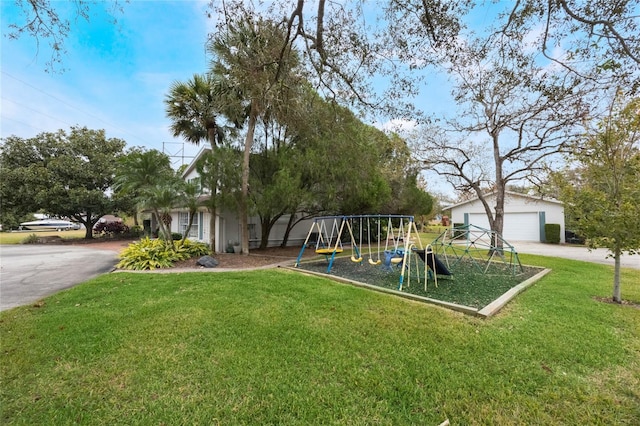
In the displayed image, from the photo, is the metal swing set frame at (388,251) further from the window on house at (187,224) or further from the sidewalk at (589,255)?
the sidewalk at (589,255)

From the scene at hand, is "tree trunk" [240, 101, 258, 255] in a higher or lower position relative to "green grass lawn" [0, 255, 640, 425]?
higher

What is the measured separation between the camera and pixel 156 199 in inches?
397

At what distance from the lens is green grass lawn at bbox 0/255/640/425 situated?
2.46 m

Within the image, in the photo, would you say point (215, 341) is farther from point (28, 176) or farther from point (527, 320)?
point (28, 176)

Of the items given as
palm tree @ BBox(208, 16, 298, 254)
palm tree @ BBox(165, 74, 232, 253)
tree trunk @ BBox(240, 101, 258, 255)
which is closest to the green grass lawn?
palm tree @ BBox(208, 16, 298, 254)

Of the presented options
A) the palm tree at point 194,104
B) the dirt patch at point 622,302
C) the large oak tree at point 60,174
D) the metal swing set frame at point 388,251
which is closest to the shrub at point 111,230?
the large oak tree at point 60,174

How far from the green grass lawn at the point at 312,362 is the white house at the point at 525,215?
60.4 feet

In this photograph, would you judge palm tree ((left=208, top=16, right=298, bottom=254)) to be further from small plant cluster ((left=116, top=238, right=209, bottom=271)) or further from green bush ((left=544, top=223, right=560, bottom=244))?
green bush ((left=544, top=223, right=560, bottom=244))

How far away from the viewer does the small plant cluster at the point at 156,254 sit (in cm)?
934

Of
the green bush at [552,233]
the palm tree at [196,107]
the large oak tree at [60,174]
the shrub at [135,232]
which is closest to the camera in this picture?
the palm tree at [196,107]

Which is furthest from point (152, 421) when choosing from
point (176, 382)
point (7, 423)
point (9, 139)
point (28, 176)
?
point (9, 139)

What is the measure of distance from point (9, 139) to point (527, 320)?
28.6 metres

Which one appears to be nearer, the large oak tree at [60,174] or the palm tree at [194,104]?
the palm tree at [194,104]

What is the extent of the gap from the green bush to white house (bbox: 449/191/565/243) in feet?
1.27
